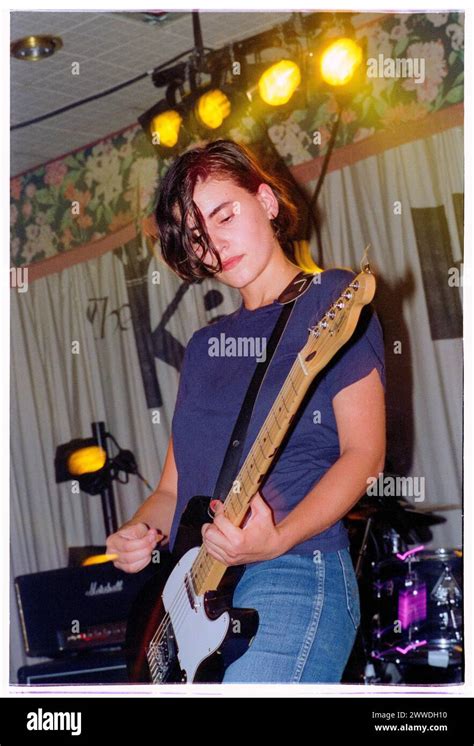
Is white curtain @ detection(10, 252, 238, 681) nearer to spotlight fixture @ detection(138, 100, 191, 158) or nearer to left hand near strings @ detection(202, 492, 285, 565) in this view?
spotlight fixture @ detection(138, 100, 191, 158)

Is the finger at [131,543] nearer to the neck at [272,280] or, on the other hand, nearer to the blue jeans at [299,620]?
the blue jeans at [299,620]

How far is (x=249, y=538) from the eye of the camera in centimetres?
108

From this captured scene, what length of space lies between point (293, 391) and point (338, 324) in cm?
11

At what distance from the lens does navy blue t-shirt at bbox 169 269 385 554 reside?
118 centimetres

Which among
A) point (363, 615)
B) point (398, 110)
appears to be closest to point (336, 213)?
point (398, 110)

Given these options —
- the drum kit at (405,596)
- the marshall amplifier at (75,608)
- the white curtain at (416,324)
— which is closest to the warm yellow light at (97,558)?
the marshall amplifier at (75,608)

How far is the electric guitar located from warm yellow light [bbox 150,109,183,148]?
62.1 inches

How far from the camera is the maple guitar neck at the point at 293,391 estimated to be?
1.06m

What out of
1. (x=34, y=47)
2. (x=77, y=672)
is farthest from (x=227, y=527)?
(x=34, y=47)

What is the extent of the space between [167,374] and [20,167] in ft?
3.52

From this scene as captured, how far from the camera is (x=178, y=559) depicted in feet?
4.29

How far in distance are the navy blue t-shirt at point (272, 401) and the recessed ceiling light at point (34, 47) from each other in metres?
1.60

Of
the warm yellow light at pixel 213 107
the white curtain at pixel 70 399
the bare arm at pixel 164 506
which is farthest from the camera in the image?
the white curtain at pixel 70 399

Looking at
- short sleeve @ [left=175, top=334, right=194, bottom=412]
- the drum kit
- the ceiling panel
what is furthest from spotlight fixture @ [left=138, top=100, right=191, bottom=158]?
short sleeve @ [left=175, top=334, right=194, bottom=412]
